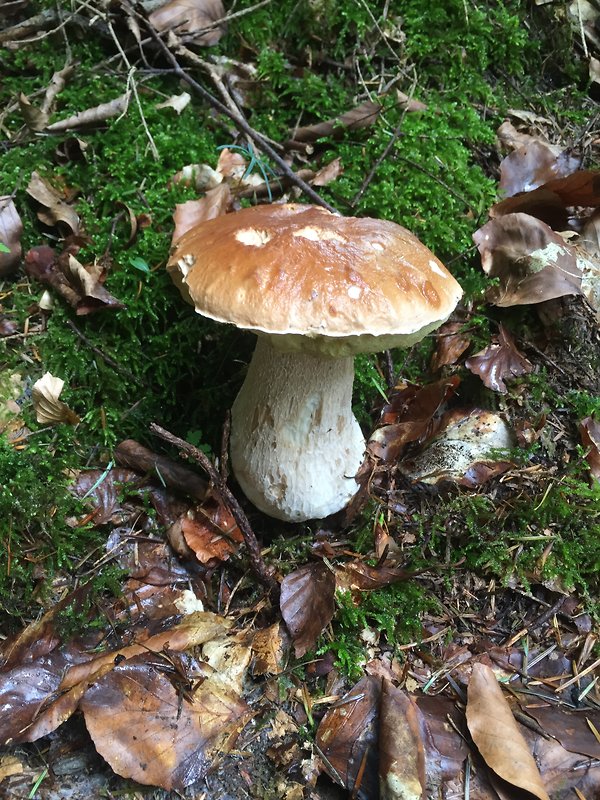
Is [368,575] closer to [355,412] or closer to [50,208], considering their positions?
[355,412]

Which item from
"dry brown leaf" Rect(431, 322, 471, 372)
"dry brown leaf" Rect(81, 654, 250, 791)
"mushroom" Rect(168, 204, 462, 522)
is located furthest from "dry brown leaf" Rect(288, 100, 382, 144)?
"dry brown leaf" Rect(81, 654, 250, 791)

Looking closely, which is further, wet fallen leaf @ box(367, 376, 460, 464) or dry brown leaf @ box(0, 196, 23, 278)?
wet fallen leaf @ box(367, 376, 460, 464)

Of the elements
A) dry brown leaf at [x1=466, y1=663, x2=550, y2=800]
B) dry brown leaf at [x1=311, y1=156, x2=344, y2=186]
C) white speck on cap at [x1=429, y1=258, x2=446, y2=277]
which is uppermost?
dry brown leaf at [x1=311, y1=156, x2=344, y2=186]

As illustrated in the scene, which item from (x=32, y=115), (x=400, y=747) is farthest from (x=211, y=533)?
(x=32, y=115)

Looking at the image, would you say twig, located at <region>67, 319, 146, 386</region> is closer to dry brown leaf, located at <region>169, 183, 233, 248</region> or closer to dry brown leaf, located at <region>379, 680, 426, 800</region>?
dry brown leaf, located at <region>169, 183, 233, 248</region>

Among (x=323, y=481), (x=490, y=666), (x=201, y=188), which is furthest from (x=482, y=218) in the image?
(x=490, y=666)

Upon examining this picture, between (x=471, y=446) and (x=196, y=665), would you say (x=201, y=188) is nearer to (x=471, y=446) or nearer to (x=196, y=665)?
(x=471, y=446)
